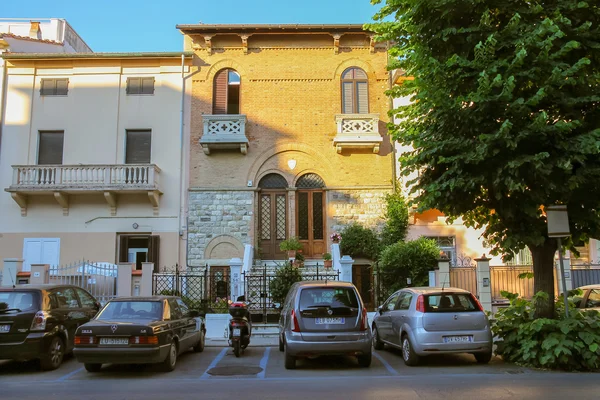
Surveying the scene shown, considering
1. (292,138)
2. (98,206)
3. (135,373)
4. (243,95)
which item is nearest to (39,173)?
(98,206)

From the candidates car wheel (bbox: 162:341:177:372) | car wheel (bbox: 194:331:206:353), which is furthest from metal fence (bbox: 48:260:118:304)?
car wheel (bbox: 162:341:177:372)

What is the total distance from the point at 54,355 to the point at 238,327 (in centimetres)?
349

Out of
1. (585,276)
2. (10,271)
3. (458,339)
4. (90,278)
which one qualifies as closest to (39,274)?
(10,271)

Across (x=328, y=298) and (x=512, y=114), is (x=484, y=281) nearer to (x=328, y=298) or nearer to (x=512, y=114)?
(x=512, y=114)

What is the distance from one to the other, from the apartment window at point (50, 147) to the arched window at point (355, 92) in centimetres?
1205

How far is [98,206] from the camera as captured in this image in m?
19.9

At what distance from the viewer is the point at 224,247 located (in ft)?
65.3

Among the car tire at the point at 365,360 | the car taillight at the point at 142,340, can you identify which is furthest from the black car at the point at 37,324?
the car tire at the point at 365,360

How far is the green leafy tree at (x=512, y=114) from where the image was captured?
8.62m

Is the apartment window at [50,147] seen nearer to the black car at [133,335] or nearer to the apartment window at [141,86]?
the apartment window at [141,86]

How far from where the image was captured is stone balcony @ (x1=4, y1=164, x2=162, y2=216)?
19.1m

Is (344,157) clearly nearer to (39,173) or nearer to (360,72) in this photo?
(360,72)

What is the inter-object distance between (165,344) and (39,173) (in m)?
14.0

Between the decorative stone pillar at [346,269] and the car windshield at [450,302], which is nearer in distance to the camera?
the car windshield at [450,302]
